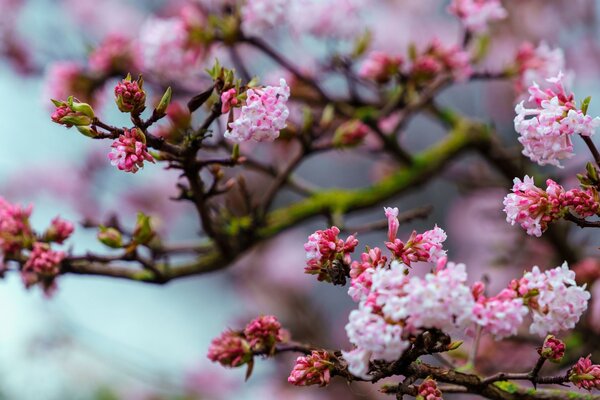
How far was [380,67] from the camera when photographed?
50.1 inches

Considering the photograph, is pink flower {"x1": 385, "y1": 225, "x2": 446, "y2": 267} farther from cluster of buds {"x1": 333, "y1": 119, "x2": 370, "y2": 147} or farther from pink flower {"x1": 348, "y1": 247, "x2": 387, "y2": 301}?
cluster of buds {"x1": 333, "y1": 119, "x2": 370, "y2": 147}

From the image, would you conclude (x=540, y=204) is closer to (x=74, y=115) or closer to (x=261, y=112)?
(x=261, y=112)

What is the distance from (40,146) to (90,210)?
0.71 metres

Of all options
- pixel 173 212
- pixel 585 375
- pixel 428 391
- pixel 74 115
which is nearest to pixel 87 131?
pixel 74 115

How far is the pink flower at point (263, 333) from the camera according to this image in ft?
2.59

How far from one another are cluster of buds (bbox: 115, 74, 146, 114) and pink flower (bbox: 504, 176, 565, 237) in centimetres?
35

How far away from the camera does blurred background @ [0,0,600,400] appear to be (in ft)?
7.52

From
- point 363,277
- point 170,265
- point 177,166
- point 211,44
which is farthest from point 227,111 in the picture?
point 211,44

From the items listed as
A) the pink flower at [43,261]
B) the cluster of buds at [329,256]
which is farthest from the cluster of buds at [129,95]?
the pink flower at [43,261]

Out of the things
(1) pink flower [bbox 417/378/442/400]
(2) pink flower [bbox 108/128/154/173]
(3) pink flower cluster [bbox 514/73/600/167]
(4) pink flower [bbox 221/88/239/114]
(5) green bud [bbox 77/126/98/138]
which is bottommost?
(1) pink flower [bbox 417/378/442/400]

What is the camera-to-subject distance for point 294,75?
136 centimetres

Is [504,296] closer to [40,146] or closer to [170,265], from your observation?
[170,265]

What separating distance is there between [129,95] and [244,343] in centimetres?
28

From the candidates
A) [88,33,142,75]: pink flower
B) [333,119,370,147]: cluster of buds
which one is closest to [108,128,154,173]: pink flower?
[333,119,370,147]: cluster of buds
